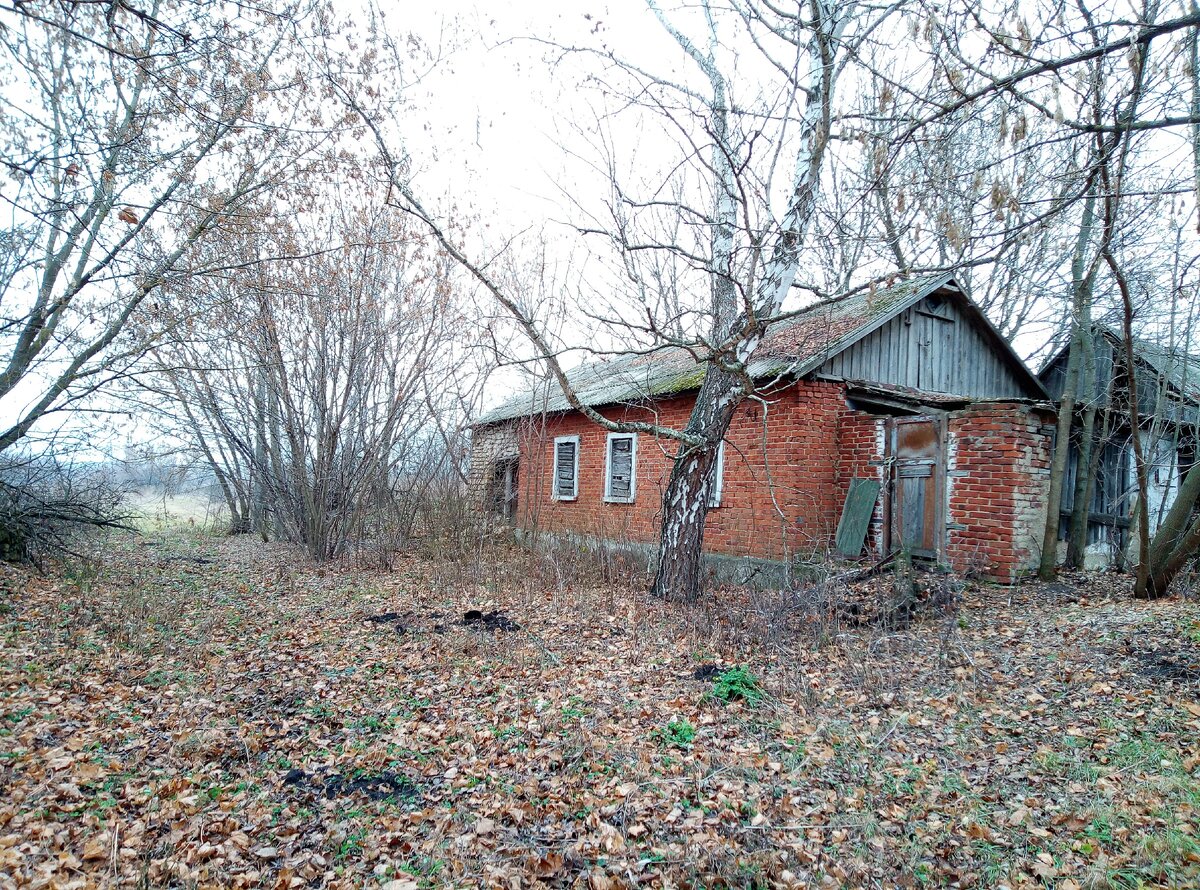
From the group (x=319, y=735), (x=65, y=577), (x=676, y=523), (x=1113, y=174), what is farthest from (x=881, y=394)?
(x=65, y=577)

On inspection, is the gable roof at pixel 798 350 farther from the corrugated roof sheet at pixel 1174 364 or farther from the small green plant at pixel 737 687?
the small green plant at pixel 737 687

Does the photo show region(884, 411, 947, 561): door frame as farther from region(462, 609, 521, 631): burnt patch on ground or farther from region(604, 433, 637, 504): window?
region(462, 609, 521, 631): burnt patch on ground

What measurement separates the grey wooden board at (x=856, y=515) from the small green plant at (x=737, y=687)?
4.43 meters

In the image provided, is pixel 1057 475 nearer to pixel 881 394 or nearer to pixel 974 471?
pixel 974 471

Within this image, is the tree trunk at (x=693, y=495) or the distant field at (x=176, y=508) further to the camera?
the distant field at (x=176, y=508)

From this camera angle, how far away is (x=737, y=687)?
5500 mm

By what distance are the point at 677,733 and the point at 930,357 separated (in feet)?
30.2

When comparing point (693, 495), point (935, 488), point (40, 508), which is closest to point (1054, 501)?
point (935, 488)

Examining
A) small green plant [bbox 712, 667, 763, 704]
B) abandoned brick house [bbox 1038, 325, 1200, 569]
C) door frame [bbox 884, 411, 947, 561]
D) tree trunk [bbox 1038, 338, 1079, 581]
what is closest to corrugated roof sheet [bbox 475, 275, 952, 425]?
door frame [bbox 884, 411, 947, 561]

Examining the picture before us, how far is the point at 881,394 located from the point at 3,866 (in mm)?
10598

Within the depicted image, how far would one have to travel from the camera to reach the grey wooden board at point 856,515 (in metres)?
9.61

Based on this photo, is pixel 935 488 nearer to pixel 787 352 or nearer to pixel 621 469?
pixel 787 352

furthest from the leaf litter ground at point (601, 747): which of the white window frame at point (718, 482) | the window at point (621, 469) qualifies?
the window at point (621, 469)

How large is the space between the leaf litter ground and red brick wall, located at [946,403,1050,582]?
1123 millimetres
